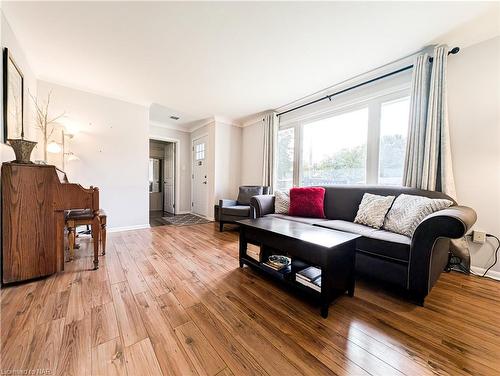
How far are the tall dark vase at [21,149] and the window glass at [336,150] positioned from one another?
337 centimetres

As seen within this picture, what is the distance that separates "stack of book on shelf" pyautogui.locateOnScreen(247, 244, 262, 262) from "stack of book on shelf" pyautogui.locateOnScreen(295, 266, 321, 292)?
418 mm

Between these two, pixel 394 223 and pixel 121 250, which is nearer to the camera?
pixel 394 223

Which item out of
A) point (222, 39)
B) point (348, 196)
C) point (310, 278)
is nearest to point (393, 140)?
point (348, 196)

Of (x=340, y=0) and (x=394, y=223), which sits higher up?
(x=340, y=0)

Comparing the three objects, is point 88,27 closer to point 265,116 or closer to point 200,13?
point 200,13

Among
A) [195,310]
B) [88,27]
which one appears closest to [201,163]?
[88,27]

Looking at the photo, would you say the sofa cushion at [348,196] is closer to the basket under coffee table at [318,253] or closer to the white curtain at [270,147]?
the basket under coffee table at [318,253]

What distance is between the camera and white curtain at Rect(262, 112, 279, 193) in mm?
3811

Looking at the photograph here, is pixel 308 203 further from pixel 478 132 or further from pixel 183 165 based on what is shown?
pixel 183 165

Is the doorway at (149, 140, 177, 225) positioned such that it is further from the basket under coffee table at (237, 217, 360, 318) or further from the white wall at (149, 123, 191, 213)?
the basket under coffee table at (237, 217, 360, 318)

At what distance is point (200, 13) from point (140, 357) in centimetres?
239

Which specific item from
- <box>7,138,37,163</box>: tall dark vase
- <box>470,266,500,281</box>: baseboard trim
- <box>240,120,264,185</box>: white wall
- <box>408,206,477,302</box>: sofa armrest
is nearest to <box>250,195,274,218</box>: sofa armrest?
<box>240,120,264,185</box>: white wall

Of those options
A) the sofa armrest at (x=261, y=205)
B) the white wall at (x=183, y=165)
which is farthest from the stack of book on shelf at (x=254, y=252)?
the white wall at (x=183, y=165)

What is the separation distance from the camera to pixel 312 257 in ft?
4.43
